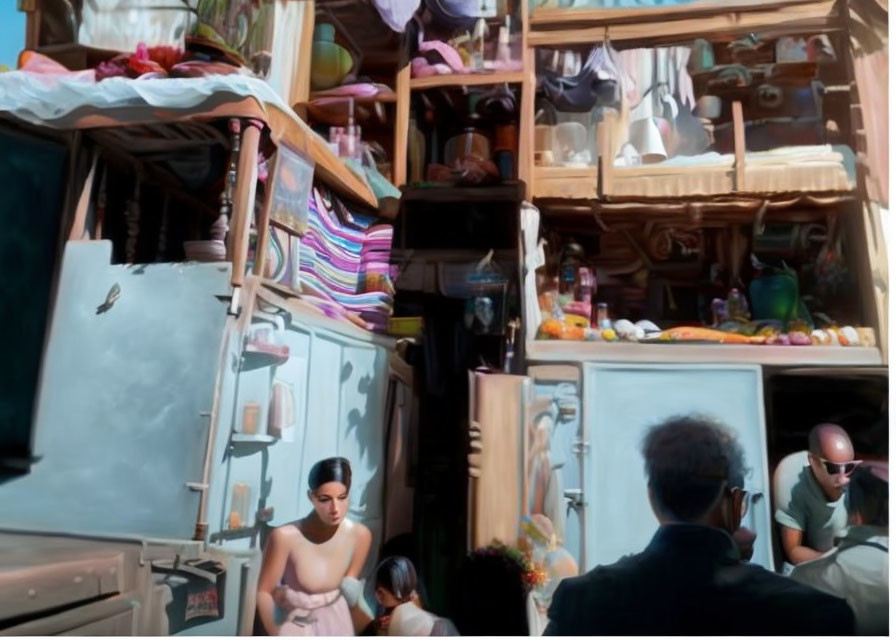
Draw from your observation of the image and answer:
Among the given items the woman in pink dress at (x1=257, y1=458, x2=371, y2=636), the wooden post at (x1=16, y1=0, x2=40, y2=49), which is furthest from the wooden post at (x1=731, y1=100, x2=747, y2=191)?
the wooden post at (x1=16, y1=0, x2=40, y2=49)

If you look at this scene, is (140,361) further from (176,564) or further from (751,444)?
(751,444)

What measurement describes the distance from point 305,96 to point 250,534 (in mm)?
3077

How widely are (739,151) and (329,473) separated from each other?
129 inches

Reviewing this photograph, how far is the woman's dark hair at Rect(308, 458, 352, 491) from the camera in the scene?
440 centimetres

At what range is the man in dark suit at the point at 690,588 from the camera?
10.4ft

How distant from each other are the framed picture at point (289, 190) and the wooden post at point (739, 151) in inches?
106

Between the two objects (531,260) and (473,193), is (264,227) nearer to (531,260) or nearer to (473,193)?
(473,193)

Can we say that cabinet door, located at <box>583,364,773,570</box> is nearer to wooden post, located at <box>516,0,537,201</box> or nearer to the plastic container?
the plastic container

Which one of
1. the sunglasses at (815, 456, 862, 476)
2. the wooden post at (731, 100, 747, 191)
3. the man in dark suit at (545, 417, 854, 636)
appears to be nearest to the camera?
the man in dark suit at (545, 417, 854, 636)

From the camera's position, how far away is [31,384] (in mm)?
4508

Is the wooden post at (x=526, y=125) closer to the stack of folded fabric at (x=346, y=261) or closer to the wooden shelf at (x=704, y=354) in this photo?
the stack of folded fabric at (x=346, y=261)

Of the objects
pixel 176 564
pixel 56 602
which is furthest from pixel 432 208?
pixel 56 602

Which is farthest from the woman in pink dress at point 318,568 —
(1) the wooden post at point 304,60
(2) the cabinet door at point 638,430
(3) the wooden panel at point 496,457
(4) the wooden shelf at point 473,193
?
(1) the wooden post at point 304,60

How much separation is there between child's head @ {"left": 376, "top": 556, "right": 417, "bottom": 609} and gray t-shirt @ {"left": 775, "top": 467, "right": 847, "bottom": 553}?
2.02 metres
